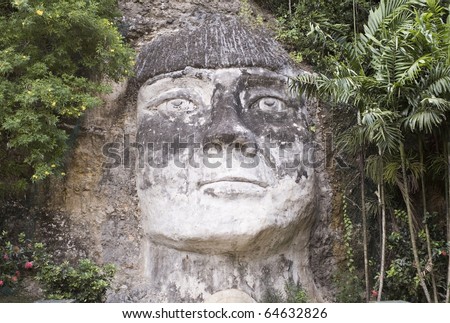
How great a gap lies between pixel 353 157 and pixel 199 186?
2258mm

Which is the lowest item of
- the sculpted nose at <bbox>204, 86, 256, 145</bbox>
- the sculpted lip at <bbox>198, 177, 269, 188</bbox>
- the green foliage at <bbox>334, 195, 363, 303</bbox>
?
the green foliage at <bbox>334, 195, 363, 303</bbox>

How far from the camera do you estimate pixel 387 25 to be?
29.2 feet

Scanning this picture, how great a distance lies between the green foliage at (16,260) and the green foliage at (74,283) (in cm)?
38

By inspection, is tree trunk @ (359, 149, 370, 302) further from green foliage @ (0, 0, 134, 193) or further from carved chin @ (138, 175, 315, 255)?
green foliage @ (0, 0, 134, 193)

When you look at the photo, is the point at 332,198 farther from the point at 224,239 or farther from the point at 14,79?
the point at 14,79

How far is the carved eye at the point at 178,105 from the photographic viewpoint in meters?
9.15

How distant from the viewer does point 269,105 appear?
30.5 feet

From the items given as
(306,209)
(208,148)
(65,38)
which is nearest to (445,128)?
(306,209)

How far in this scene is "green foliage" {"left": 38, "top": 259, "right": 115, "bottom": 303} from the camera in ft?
26.0

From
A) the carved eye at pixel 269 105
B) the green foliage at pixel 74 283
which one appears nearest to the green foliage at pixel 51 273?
the green foliage at pixel 74 283

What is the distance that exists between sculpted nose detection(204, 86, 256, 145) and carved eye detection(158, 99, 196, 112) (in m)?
0.33

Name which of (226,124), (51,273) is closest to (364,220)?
(226,124)

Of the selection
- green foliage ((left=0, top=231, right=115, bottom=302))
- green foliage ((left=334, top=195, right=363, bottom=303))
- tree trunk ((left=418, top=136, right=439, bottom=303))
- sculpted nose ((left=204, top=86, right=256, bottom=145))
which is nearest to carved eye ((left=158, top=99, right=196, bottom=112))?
sculpted nose ((left=204, top=86, right=256, bottom=145))

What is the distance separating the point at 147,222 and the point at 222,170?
1252 millimetres
